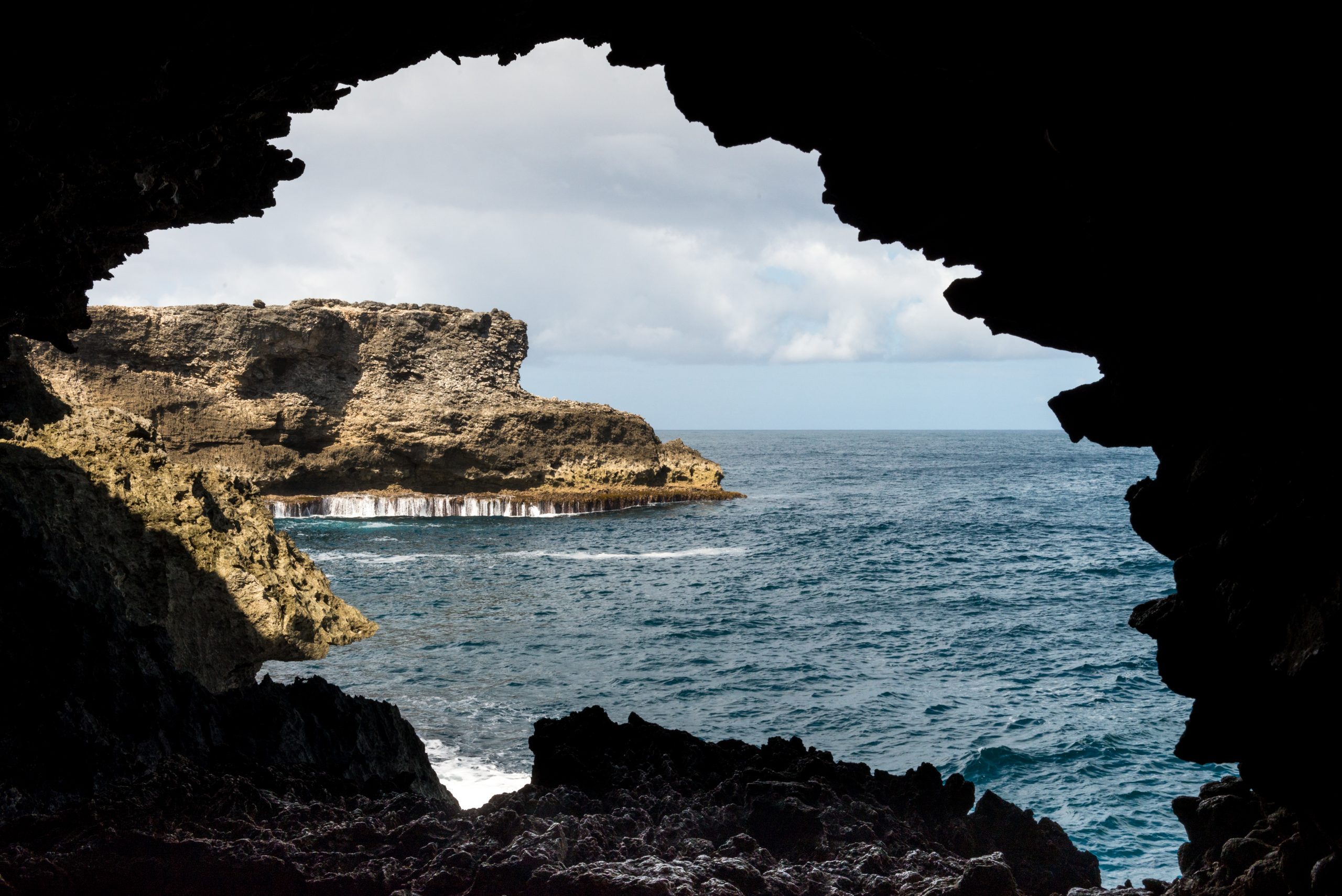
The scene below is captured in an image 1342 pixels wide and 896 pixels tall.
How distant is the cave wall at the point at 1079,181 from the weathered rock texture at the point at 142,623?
2.83 metres

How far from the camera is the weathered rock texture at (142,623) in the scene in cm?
731

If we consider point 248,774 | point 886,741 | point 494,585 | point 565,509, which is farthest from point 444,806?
point 565,509

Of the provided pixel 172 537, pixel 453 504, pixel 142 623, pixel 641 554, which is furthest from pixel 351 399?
pixel 142 623

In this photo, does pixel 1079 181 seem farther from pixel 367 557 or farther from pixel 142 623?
pixel 367 557

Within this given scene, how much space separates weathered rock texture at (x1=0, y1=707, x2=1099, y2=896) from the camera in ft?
17.5

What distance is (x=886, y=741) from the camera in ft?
52.6

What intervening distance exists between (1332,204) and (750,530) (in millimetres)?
43221

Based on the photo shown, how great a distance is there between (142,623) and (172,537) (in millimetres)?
2649

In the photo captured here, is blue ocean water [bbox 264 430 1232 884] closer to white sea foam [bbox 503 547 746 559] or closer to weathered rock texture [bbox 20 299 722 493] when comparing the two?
white sea foam [bbox 503 547 746 559]

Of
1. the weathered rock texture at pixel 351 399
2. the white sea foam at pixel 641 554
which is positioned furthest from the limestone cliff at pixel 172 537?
the weathered rock texture at pixel 351 399

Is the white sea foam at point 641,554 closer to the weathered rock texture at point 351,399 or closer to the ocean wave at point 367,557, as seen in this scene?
the ocean wave at point 367,557

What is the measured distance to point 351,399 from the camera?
2271 inches

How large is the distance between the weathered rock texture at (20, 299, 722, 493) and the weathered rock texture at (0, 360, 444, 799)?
39.0 meters

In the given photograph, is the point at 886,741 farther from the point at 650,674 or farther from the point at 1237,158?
the point at 1237,158
